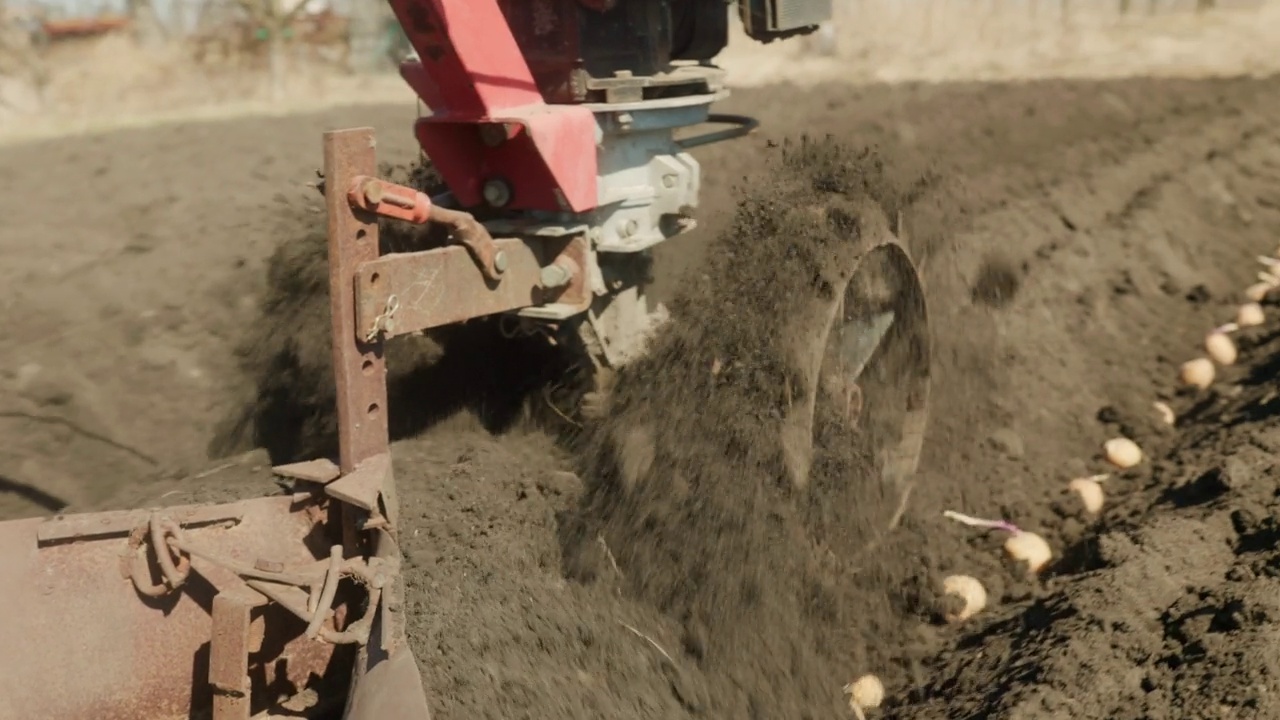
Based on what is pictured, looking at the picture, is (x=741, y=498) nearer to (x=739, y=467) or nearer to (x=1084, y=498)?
(x=739, y=467)

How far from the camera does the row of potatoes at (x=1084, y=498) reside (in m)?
4.07

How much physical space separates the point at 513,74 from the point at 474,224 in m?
0.55

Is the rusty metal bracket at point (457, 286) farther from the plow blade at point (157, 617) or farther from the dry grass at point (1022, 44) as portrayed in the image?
the dry grass at point (1022, 44)

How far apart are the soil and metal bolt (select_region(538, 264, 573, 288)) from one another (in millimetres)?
453

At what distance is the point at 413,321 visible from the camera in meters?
3.42

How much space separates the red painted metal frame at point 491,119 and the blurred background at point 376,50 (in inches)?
448

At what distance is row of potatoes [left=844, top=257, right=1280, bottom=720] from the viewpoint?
4.07 meters

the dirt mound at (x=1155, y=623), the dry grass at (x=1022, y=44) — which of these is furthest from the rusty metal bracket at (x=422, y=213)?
the dry grass at (x=1022, y=44)

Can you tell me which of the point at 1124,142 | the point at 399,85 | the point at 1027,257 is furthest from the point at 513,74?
the point at 399,85

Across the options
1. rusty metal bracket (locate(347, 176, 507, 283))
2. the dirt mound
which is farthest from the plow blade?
the dirt mound

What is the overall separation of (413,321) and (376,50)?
20.8m

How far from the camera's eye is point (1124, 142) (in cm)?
1006

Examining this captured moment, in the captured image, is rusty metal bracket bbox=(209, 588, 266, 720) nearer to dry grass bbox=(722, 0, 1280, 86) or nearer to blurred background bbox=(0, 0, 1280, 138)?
blurred background bbox=(0, 0, 1280, 138)

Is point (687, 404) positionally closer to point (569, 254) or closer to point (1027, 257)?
point (569, 254)
